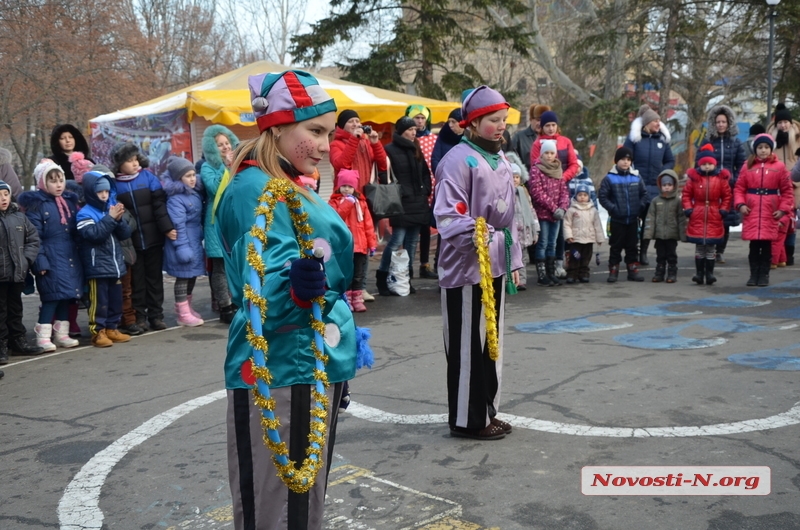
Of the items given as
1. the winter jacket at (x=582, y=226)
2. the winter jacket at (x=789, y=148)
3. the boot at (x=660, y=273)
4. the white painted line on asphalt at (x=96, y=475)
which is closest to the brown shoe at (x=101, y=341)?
the white painted line on asphalt at (x=96, y=475)

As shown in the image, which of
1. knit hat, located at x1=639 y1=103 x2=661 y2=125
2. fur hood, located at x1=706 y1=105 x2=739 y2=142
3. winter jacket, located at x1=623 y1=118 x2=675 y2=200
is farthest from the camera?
winter jacket, located at x1=623 y1=118 x2=675 y2=200

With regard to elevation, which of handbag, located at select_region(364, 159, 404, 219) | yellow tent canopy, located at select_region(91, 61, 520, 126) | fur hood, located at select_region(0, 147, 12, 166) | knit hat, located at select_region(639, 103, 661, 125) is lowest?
handbag, located at select_region(364, 159, 404, 219)

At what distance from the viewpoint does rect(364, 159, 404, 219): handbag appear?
10.1 m

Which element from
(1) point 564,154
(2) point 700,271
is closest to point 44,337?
(1) point 564,154

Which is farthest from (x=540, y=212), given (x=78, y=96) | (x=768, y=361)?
(x=78, y=96)

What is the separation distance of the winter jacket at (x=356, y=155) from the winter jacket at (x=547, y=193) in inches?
75.8

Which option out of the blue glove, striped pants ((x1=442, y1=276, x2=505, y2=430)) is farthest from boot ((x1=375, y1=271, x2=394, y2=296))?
the blue glove

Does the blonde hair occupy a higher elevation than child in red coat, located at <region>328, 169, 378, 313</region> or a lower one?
higher

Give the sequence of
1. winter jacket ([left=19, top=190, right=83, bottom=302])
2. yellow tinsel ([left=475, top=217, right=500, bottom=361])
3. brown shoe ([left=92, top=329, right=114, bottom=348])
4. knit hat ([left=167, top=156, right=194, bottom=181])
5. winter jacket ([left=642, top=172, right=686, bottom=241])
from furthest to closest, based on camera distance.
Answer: winter jacket ([left=642, top=172, right=686, bottom=241]), knit hat ([left=167, top=156, right=194, bottom=181]), brown shoe ([left=92, top=329, right=114, bottom=348]), winter jacket ([left=19, top=190, right=83, bottom=302]), yellow tinsel ([left=475, top=217, right=500, bottom=361])

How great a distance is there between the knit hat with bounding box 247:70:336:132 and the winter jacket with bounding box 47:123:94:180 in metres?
7.04

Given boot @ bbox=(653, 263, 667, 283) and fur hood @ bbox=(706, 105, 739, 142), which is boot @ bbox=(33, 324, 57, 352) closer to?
boot @ bbox=(653, 263, 667, 283)

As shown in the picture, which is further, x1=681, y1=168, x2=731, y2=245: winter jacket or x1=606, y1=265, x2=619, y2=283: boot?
x1=606, y1=265, x2=619, y2=283: boot

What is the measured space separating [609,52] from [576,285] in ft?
67.6

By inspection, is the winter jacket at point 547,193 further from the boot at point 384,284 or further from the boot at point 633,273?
the boot at point 384,284
